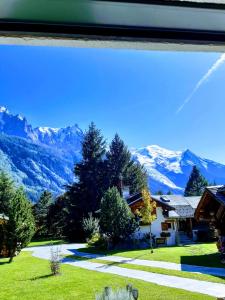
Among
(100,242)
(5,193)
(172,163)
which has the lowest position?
(100,242)

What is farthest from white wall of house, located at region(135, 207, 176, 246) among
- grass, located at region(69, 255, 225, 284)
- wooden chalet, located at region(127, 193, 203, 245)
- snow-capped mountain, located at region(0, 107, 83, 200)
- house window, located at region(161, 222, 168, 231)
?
snow-capped mountain, located at region(0, 107, 83, 200)

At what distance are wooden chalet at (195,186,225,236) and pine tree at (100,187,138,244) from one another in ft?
18.7

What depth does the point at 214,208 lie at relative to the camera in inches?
261

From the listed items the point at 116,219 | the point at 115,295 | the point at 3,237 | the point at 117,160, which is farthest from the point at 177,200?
the point at 115,295

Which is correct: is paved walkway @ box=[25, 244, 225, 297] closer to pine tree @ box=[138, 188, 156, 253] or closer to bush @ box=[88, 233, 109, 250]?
bush @ box=[88, 233, 109, 250]

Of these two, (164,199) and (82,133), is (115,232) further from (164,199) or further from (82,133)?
(82,133)

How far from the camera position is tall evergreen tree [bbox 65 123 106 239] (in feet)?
64.2

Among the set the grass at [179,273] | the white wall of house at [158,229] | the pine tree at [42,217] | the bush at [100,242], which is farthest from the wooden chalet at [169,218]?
the pine tree at [42,217]

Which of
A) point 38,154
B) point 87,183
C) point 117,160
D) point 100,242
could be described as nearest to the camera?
point 100,242

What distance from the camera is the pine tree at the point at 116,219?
40.4 feet

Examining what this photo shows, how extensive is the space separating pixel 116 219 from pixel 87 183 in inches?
A: 403

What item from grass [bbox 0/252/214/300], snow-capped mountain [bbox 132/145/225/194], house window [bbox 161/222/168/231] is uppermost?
snow-capped mountain [bbox 132/145/225/194]

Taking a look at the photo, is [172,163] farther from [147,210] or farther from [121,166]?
[121,166]

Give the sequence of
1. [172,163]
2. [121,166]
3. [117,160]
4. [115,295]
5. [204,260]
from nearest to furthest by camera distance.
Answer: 1. [115,295]
2. [204,260]
3. [172,163]
4. [121,166]
5. [117,160]
